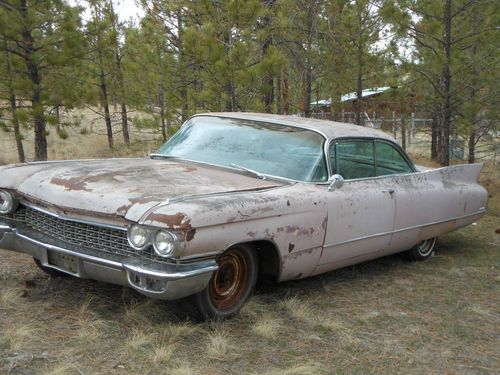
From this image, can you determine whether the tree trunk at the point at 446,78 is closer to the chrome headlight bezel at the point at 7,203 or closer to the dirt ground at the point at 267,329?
the dirt ground at the point at 267,329

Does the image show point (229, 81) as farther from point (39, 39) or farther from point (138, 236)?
point (138, 236)

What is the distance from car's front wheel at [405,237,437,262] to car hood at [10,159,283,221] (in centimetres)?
223

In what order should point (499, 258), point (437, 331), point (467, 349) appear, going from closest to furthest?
point (467, 349)
point (437, 331)
point (499, 258)

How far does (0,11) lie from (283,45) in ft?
18.0

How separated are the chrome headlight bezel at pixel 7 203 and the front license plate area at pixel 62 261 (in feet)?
1.89

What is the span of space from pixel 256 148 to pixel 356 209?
0.99 m

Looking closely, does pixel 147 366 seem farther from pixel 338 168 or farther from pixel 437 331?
pixel 338 168

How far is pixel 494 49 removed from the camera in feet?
34.7

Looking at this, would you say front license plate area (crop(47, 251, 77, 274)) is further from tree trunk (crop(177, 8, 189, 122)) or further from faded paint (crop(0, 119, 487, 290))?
tree trunk (crop(177, 8, 189, 122))

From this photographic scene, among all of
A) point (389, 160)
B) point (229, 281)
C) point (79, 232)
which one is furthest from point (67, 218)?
point (389, 160)

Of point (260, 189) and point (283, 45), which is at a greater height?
point (283, 45)

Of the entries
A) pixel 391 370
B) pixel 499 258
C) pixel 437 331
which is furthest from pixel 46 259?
pixel 499 258

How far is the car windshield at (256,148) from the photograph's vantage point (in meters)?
4.67

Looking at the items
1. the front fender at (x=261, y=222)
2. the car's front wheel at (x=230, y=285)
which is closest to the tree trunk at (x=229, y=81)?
the front fender at (x=261, y=222)
